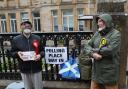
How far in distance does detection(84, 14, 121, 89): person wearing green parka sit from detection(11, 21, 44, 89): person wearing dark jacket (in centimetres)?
96

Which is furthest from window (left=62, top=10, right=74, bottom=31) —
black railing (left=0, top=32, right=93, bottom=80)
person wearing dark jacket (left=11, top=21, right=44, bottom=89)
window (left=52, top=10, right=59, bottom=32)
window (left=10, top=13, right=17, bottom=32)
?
person wearing dark jacket (left=11, top=21, right=44, bottom=89)

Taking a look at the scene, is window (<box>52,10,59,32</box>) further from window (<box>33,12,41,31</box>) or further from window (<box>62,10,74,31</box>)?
window (<box>33,12,41,31</box>)

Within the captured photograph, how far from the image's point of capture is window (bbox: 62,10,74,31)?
103 ft

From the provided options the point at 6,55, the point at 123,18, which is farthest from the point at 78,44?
the point at 6,55

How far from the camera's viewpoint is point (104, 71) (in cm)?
466

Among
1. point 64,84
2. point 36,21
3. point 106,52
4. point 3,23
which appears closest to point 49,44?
point 64,84

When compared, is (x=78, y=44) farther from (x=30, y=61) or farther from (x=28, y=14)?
(x=28, y=14)

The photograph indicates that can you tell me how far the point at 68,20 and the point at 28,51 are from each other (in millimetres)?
26815

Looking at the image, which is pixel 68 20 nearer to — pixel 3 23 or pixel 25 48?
pixel 3 23

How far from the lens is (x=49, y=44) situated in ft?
20.0

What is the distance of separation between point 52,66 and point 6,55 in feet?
3.53

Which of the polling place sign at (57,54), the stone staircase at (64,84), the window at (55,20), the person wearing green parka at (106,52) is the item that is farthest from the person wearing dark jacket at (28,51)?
the window at (55,20)

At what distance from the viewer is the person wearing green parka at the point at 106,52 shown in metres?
4.51

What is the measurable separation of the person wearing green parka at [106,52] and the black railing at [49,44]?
1.22m
